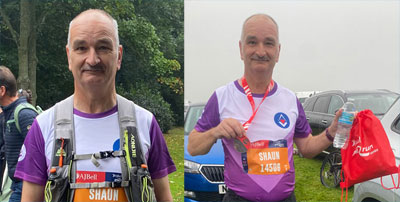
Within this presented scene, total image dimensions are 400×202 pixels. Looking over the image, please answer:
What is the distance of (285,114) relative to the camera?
2.59m

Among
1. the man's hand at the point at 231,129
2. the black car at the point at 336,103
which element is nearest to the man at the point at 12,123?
the man's hand at the point at 231,129

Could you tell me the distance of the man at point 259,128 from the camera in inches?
99.8

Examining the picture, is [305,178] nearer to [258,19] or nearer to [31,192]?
[258,19]

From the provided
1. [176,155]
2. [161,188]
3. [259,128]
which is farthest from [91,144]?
[259,128]

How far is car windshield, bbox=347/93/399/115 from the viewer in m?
2.74

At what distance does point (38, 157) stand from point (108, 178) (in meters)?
0.33

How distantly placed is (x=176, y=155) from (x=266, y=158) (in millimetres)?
616

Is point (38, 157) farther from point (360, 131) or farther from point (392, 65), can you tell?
point (392, 65)

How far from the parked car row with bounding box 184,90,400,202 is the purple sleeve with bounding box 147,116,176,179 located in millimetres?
710

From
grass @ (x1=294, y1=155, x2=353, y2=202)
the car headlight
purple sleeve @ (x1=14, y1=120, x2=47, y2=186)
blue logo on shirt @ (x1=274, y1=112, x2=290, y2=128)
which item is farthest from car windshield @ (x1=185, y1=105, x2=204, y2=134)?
purple sleeve @ (x1=14, y1=120, x2=47, y2=186)

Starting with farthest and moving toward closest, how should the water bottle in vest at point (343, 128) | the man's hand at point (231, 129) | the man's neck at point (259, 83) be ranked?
the man's neck at point (259, 83)
the water bottle in vest at point (343, 128)
the man's hand at point (231, 129)

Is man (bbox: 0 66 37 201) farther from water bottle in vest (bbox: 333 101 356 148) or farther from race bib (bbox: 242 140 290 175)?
water bottle in vest (bbox: 333 101 356 148)

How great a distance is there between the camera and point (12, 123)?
3.10 metres

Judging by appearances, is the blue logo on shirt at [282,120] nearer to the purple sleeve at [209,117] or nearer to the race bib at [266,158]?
the race bib at [266,158]
